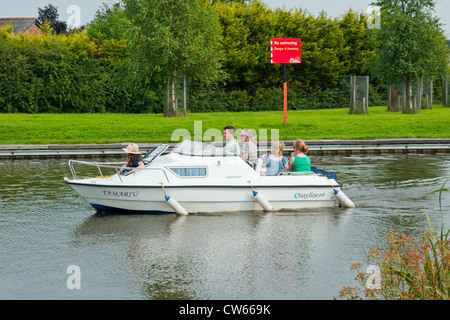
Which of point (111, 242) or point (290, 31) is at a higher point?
point (290, 31)

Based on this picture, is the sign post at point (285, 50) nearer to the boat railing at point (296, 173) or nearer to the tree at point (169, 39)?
the tree at point (169, 39)

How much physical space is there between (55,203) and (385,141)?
15568 mm

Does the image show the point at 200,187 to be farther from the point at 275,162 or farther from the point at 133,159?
the point at 275,162

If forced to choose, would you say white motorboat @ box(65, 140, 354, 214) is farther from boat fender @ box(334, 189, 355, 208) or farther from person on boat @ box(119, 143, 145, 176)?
person on boat @ box(119, 143, 145, 176)

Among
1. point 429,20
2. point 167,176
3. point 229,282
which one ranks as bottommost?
point 229,282

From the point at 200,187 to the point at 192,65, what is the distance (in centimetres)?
2308

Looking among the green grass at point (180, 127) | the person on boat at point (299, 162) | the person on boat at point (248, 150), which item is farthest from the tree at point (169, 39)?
the person on boat at point (299, 162)

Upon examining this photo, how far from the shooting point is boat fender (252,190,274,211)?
1259 cm

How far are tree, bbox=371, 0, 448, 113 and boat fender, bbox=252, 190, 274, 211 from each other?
84.4 ft

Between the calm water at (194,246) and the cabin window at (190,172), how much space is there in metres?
0.83

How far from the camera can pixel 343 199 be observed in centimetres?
1298

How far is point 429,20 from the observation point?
3731 centimetres
